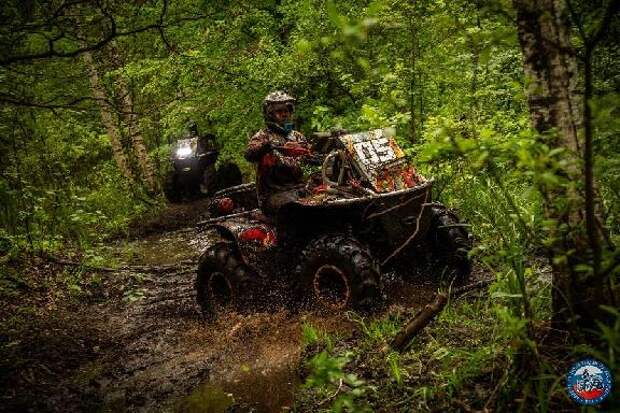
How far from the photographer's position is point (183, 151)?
14180 mm

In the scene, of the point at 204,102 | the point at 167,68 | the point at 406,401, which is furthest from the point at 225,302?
the point at 167,68

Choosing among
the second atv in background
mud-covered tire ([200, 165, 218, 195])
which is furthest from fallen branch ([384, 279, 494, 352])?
mud-covered tire ([200, 165, 218, 195])

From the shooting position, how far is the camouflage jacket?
5562mm

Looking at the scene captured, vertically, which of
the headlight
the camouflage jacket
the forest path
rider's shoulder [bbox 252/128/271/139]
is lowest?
the forest path

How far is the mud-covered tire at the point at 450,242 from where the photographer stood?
18.0ft

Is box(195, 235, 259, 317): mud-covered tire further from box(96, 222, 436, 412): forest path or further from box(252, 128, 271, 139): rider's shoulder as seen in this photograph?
box(252, 128, 271, 139): rider's shoulder

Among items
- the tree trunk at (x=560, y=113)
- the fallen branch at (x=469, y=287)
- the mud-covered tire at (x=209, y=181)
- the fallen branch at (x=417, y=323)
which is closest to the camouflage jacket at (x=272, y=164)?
the fallen branch at (x=469, y=287)

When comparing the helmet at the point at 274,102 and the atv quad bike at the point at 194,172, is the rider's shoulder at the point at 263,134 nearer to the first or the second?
the helmet at the point at 274,102

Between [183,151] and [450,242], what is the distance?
1040 cm

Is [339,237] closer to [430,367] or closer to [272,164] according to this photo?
[272,164]

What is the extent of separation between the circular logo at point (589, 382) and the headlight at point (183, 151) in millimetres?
12848

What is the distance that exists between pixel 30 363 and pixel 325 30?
6.10 meters

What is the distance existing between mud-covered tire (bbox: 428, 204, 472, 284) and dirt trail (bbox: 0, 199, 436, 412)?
0.36 meters

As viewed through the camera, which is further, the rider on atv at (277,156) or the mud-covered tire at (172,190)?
the mud-covered tire at (172,190)
